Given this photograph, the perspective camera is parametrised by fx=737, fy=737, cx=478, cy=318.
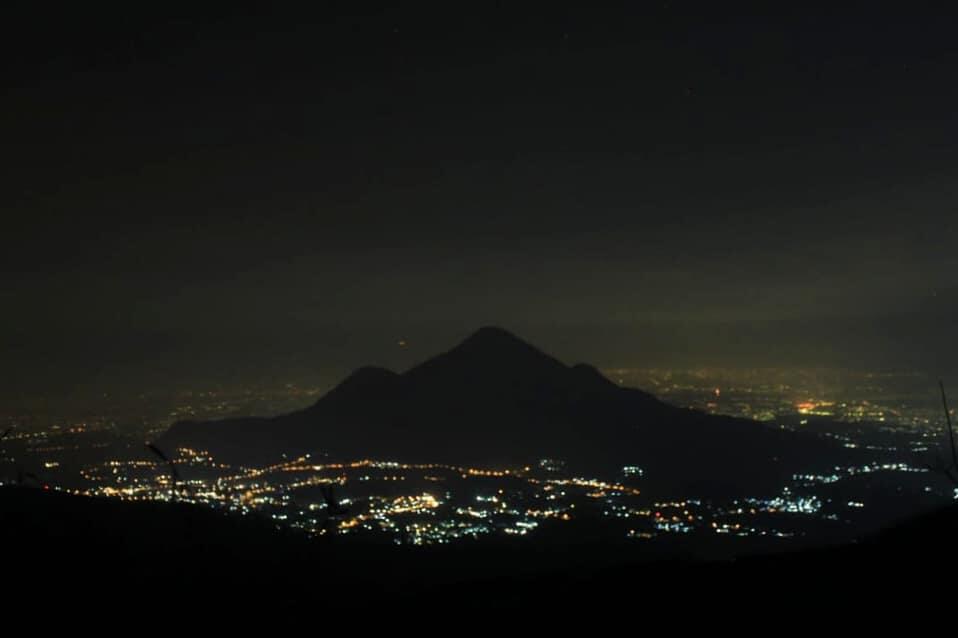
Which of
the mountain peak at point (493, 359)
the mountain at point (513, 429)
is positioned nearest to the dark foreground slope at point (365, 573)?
the mountain at point (513, 429)

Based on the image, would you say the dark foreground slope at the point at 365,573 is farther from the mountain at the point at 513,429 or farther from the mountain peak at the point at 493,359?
the mountain peak at the point at 493,359

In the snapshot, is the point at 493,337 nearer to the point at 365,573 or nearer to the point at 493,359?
the point at 493,359

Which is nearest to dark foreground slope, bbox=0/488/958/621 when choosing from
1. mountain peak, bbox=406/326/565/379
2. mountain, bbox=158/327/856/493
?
mountain, bbox=158/327/856/493

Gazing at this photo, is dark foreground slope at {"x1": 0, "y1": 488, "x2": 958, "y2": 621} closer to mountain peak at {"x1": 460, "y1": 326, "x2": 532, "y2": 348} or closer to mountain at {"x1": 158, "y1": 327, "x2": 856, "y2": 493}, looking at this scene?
mountain at {"x1": 158, "y1": 327, "x2": 856, "y2": 493}

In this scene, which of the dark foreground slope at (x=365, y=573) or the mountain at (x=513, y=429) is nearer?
the dark foreground slope at (x=365, y=573)

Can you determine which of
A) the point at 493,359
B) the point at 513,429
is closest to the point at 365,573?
the point at 513,429
